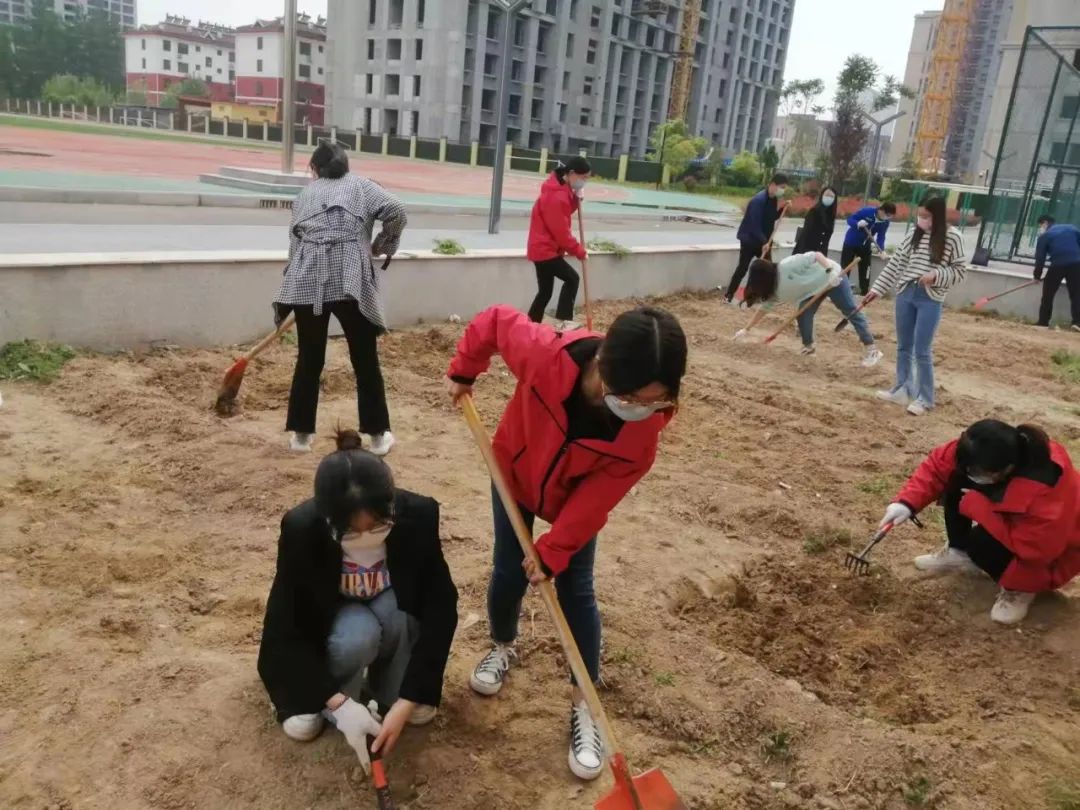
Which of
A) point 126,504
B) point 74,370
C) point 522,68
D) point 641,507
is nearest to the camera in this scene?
point 126,504

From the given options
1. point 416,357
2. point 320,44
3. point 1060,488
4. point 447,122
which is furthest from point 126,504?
point 320,44

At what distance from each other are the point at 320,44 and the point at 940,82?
45.6m

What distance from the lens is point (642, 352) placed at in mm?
1788

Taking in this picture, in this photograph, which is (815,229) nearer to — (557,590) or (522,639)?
(522,639)

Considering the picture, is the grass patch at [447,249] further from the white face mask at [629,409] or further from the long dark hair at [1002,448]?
the white face mask at [629,409]

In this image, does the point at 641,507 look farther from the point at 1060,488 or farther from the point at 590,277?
the point at 590,277

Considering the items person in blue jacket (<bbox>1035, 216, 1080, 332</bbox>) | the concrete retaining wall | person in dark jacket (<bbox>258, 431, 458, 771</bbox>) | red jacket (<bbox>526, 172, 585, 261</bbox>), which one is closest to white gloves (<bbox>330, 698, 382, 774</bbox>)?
person in dark jacket (<bbox>258, 431, 458, 771</bbox>)

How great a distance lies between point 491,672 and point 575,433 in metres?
0.94

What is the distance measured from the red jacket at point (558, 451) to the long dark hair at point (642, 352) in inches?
8.4

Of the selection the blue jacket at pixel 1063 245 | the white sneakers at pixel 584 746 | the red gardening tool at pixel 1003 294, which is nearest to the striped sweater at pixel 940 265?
the white sneakers at pixel 584 746

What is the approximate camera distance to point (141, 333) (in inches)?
215

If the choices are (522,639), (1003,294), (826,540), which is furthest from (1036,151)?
(522,639)

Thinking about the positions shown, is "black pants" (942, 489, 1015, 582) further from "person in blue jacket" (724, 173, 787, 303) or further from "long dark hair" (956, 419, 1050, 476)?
"person in blue jacket" (724, 173, 787, 303)

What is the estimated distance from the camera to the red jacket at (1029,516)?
302 centimetres
